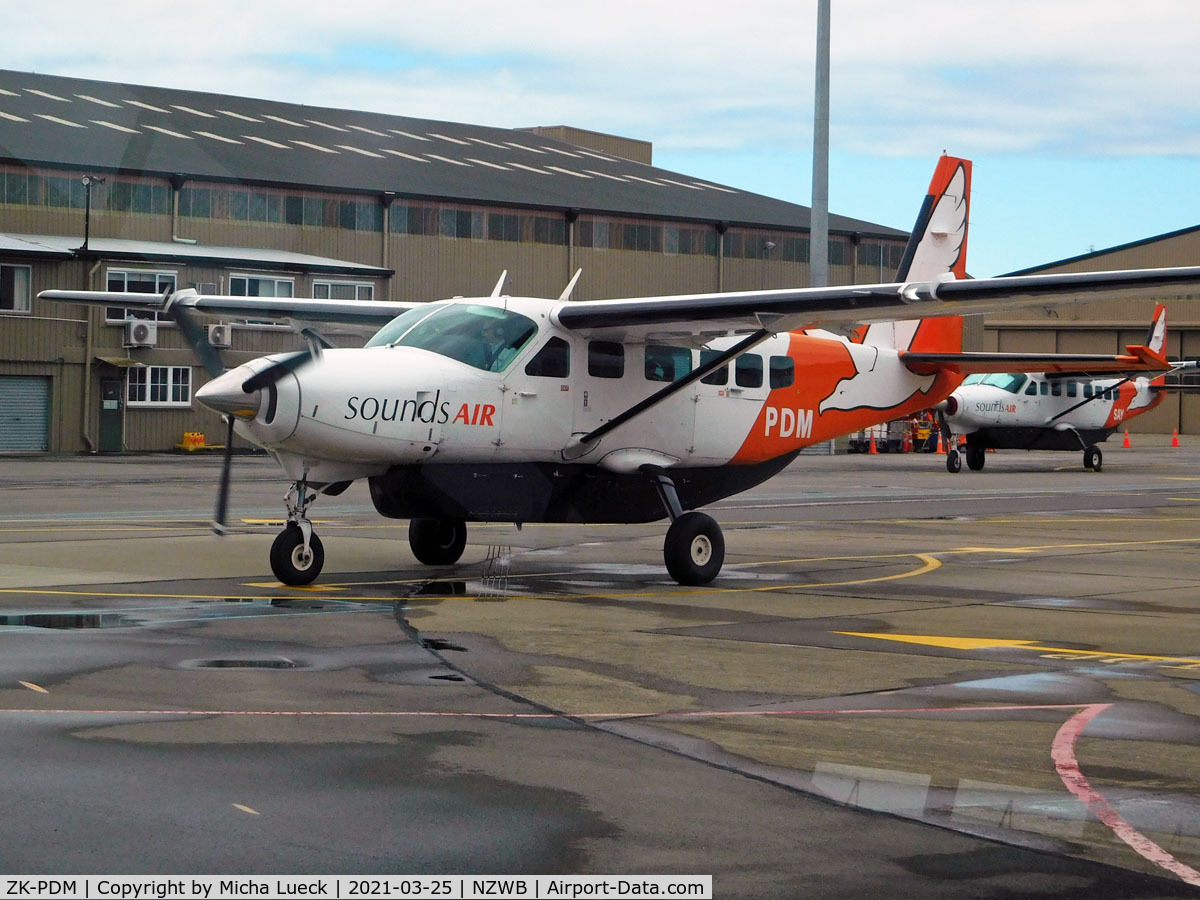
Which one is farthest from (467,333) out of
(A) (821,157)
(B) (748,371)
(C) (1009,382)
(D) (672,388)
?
(C) (1009,382)

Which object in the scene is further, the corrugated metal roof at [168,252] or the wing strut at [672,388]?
the corrugated metal roof at [168,252]

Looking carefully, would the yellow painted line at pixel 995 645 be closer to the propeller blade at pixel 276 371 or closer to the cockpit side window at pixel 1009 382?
the propeller blade at pixel 276 371

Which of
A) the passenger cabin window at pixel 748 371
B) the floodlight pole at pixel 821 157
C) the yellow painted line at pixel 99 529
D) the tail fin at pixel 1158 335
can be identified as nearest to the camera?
the passenger cabin window at pixel 748 371

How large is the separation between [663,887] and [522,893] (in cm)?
47

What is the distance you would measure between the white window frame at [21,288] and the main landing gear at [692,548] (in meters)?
35.5

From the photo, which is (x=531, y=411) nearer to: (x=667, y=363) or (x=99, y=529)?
(x=667, y=363)

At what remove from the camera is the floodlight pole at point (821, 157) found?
37.2m

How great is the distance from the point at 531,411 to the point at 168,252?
3566 cm

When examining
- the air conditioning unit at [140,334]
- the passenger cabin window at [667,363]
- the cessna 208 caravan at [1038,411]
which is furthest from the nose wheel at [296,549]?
the air conditioning unit at [140,334]

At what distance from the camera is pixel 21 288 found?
4475 centimetres

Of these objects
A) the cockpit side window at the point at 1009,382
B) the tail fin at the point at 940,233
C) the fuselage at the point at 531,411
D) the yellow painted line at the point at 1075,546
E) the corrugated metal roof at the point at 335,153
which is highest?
the corrugated metal roof at the point at 335,153

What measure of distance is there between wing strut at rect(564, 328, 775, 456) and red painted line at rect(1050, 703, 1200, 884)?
709 cm

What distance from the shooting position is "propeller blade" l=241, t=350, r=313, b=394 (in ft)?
40.0

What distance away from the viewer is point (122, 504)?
23891 mm
